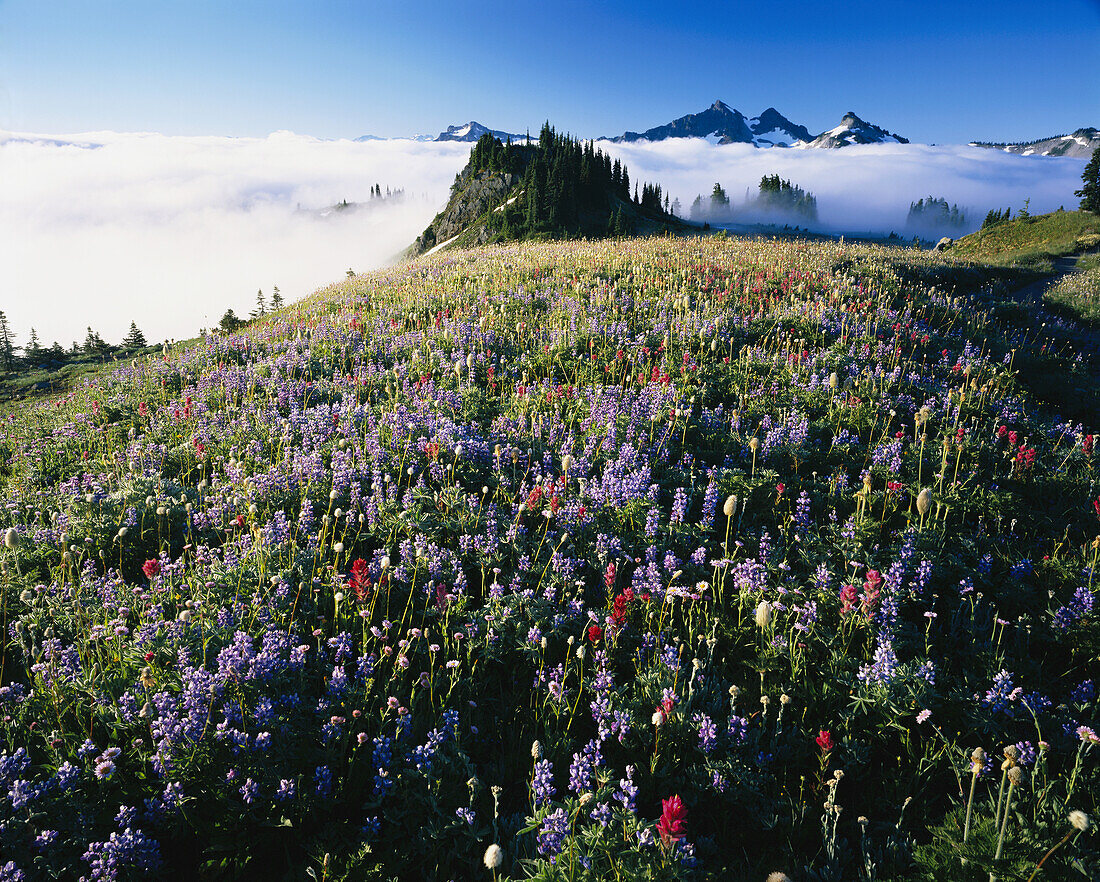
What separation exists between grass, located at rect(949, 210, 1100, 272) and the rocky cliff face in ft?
279

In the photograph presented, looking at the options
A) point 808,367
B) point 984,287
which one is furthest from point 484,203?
point 808,367

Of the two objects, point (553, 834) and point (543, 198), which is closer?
point (553, 834)

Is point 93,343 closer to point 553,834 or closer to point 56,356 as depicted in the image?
point 56,356

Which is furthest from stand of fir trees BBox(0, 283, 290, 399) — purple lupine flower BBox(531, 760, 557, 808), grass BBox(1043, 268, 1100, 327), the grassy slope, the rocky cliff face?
the rocky cliff face

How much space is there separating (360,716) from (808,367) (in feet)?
26.2

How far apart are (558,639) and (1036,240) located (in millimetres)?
65913

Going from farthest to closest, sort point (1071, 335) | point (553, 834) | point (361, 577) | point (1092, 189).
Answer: point (1092, 189), point (1071, 335), point (361, 577), point (553, 834)

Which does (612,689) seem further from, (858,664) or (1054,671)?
(1054,671)

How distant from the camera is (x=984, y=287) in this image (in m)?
23.9

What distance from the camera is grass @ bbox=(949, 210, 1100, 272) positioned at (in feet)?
139

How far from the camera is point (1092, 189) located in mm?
54781

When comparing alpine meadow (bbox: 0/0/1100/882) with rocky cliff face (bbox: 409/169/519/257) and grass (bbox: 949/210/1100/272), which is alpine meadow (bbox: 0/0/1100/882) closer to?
grass (bbox: 949/210/1100/272)

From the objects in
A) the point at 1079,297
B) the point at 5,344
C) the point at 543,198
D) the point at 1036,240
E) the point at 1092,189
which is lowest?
the point at 5,344

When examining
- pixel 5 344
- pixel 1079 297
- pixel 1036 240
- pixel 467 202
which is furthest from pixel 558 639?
pixel 467 202
